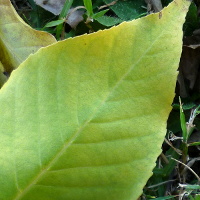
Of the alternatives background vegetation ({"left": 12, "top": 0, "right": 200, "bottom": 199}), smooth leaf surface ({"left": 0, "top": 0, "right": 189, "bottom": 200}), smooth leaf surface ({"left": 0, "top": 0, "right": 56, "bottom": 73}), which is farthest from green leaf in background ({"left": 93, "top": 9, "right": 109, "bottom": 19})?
smooth leaf surface ({"left": 0, "top": 0, "right": 189, "bottom": 200})

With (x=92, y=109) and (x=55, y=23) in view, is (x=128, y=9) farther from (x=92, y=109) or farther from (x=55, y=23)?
(x=92, y=109)

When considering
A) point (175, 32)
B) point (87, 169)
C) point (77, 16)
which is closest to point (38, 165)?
point (87, 169)

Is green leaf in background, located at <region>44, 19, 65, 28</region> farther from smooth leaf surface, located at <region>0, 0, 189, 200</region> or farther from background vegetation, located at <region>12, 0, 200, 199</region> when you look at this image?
smooth leaf surface, located at <region>0, 0, 189, 200</region>

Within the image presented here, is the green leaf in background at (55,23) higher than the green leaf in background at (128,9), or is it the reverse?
the green leaf in background at (55,23)

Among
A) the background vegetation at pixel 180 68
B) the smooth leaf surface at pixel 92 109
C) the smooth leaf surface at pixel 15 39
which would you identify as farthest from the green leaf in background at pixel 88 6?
the smooth leaf surface at pixel 92 109

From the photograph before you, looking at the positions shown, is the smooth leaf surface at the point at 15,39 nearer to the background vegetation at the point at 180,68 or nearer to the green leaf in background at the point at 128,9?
the background vegetation at the point at 180,68

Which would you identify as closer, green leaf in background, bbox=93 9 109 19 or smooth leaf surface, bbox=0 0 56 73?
smooth leaf surface, bbox=0 0 56 73
